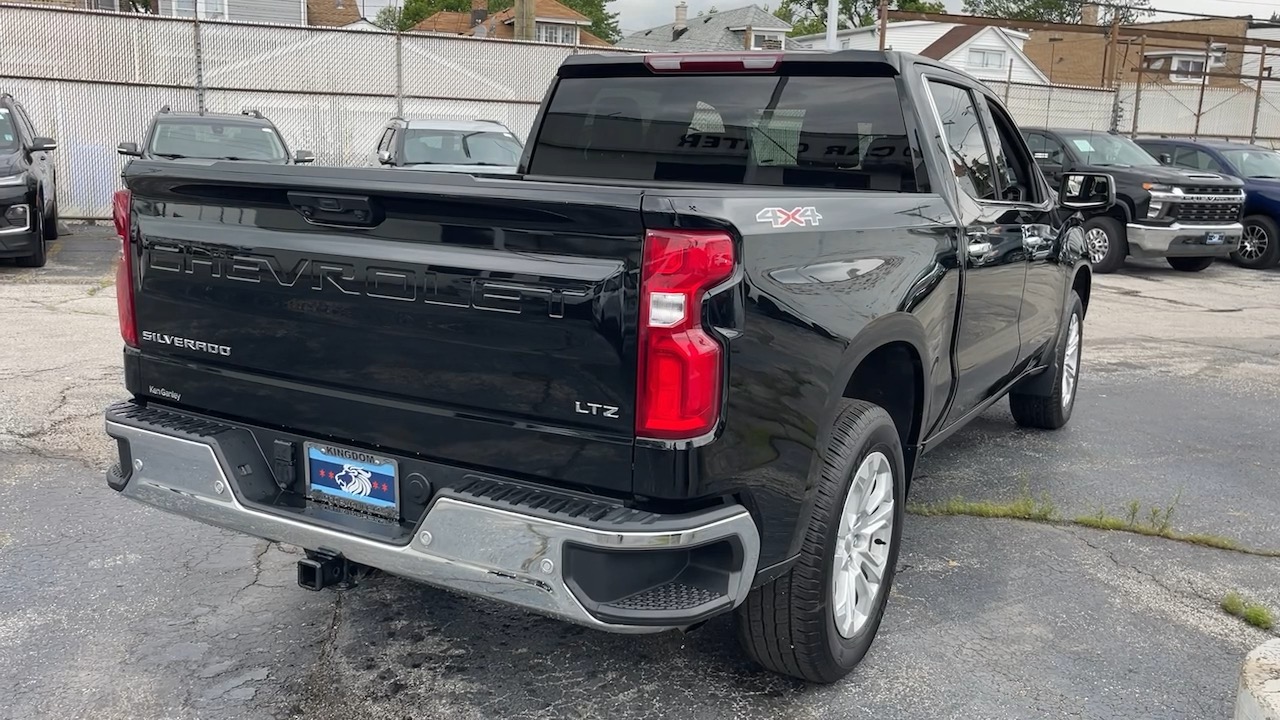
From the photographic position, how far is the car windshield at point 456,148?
44.8ft

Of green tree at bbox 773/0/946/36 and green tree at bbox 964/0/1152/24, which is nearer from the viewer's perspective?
green tree at bbox 773/0/946/36

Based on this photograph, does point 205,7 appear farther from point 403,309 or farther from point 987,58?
point 403,309

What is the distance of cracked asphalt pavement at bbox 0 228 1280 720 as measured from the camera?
130 inches

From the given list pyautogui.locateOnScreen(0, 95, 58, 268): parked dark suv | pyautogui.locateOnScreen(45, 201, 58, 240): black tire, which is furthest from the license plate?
pyautogui.locateOnScreen(45, 201, 58, 240): black tire

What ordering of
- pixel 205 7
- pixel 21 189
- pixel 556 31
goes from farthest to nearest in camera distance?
pixel 556 31 → pixel 205 7 → pixel 21 189

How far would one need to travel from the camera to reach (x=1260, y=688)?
264 centimetres

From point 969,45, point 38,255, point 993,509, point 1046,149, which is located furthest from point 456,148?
point 969,45

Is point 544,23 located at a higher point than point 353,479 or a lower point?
higher

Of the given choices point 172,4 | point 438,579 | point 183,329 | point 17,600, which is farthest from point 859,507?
point 172,4

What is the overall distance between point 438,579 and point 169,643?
1348mm

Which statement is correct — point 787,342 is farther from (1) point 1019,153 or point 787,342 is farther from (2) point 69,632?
(1) point 1019,153

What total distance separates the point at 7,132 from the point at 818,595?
11541mm

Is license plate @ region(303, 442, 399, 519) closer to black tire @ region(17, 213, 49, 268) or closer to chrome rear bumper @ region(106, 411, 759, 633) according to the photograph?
chrome rear bumper @ region(106, 411, 759, 633)

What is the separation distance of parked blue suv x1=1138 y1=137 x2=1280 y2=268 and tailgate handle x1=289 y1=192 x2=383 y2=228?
626 inches
